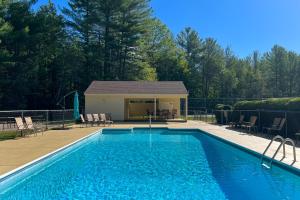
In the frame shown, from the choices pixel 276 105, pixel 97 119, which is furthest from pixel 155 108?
pixel 276 105

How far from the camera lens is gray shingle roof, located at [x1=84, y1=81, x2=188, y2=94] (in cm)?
2773

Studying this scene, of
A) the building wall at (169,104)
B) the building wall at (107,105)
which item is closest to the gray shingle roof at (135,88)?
the building wall at (107,105)

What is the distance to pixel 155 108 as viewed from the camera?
2747cm

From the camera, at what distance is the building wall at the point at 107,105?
90.8 ft

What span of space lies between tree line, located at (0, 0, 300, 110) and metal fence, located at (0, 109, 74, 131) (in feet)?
35.2

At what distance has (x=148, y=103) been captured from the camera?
1280 inches

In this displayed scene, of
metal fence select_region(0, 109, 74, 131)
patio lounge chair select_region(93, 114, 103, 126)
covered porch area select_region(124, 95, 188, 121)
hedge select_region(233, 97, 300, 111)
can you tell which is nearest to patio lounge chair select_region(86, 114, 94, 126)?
patio lounge chair select_region(93, 114, 103, 126)

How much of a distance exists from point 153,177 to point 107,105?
19673 millimetres

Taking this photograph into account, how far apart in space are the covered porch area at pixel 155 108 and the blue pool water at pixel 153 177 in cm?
1534

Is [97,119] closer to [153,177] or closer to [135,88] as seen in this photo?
[135,88]

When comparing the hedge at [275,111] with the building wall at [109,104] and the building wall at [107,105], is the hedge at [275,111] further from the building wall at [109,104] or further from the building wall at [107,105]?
the building wall at [107,105]

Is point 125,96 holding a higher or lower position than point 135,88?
lower

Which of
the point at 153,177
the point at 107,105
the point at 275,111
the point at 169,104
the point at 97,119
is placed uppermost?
the point at 169,104

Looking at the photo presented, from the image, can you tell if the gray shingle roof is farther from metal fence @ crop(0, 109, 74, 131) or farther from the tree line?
the tree line
